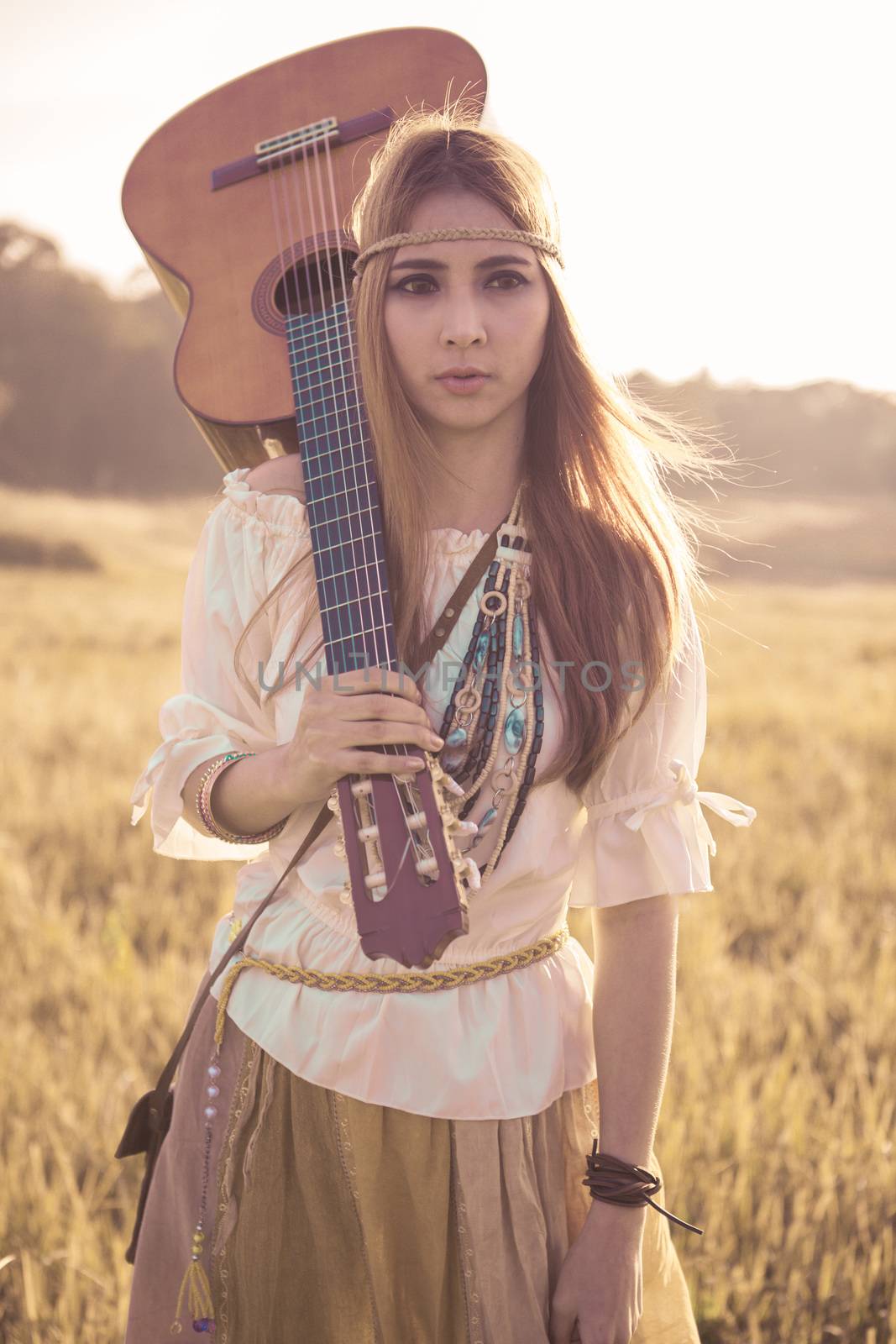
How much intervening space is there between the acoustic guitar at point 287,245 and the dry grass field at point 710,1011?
69 cm

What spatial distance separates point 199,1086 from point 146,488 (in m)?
33.8

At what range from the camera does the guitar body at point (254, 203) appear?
1.77 m

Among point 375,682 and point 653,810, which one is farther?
point 653,810

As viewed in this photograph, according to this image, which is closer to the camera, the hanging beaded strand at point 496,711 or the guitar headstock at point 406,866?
the guitar headstock at point 406,866

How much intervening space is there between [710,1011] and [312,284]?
108 inches

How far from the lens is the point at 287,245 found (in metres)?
1.82

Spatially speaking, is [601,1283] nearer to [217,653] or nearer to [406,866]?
[406,866]

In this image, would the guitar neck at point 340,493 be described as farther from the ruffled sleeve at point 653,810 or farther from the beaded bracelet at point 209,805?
the ruffled sleeve at point 653,810

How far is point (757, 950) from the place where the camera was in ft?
14.3

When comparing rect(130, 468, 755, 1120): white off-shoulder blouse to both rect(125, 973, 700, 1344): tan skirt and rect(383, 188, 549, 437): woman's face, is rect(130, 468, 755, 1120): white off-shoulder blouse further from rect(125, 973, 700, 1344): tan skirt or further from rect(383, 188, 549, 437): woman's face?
rect(383, 188, 549, 437): woman's face

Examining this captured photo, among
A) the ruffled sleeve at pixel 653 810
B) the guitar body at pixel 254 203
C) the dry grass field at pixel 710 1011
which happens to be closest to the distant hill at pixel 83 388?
the dry grass field at pixel 710 1011

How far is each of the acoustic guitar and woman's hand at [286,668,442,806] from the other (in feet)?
0.48

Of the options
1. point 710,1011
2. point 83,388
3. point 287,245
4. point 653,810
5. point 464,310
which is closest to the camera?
point 464,310

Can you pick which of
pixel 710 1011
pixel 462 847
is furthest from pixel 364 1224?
pixel 710 1011
